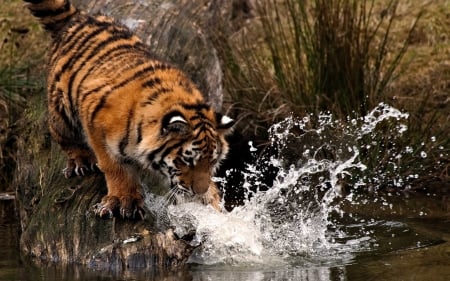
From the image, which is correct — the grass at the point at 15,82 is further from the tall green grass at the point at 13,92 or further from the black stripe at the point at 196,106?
the black stripe at the point at 196,106

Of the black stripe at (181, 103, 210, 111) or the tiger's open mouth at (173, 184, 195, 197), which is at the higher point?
the black stripe at (181, 103, 210, 111)

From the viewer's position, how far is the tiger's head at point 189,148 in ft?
18.9

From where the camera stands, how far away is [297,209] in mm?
7168

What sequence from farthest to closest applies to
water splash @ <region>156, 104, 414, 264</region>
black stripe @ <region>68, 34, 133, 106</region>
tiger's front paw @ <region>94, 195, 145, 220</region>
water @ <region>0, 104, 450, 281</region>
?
black stripe @ <region>68, 34, 133, 106</region>
water splash @ <region>156, 104, 414, 264</region>
tiger's front paw @ <region>94, 195, 145, 220</region>
water @ <region>0, 104, 450, 281</region>

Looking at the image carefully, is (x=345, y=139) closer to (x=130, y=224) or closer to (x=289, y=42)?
(x=289, y=42)

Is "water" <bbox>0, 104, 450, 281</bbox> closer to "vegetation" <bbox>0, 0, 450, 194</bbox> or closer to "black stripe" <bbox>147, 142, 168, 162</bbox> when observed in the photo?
"vegetation" <bbox>0, 0, 450, 194</bbox>

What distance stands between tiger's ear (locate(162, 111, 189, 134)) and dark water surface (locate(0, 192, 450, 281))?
2.66ft

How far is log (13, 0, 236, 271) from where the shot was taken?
5840 millimetres

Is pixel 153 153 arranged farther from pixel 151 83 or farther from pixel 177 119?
pixel 151 83

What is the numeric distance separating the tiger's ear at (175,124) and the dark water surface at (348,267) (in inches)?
32.0

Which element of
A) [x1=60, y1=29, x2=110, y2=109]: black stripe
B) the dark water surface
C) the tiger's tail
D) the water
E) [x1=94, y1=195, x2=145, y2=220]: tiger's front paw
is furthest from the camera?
the tiger's tail

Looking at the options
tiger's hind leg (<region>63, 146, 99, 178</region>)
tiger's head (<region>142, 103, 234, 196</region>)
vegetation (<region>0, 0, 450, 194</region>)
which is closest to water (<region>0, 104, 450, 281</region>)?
vegetation (<region>0, 0, 450, 194</region>)

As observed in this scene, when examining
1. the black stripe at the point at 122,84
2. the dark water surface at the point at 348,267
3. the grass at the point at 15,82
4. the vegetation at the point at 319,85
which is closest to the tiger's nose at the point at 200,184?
the dark water surface at the point at 348,267

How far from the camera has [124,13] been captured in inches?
317
